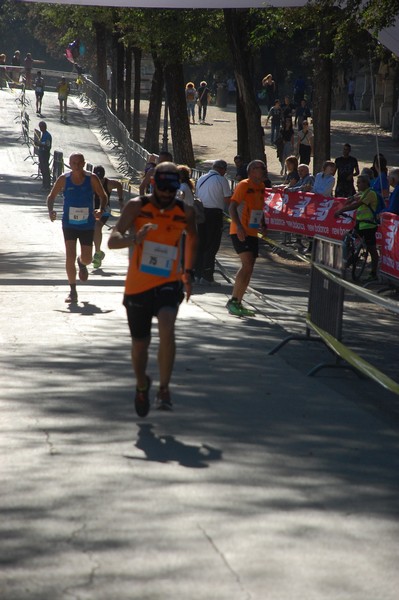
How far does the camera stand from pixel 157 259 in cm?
874

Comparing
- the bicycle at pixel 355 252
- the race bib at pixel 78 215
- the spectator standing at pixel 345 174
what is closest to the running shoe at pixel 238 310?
the race bib at pixel 78 215

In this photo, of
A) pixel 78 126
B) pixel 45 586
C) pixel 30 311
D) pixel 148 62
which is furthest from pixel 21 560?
pixel 148 62

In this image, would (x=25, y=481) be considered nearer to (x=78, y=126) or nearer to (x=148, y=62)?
(x=78, y=126)

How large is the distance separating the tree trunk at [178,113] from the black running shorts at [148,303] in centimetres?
2883

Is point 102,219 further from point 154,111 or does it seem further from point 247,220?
point 154,111

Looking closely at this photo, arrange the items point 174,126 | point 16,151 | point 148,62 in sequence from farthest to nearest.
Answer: point 148,62 → point 16,151 → point 174,126

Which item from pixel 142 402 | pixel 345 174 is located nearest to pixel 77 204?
pixel 142 402

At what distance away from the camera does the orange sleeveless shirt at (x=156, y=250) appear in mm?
8750

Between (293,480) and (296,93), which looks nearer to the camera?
(293,480)

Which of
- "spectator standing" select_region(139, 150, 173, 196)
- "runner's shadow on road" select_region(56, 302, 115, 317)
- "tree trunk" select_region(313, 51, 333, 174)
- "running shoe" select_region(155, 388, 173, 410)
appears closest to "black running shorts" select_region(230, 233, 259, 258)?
"spectator standing" select_region(139, 150, 173, 196)

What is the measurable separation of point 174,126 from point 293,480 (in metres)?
30.7

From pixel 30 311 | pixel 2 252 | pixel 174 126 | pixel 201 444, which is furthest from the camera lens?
pixel 174 126

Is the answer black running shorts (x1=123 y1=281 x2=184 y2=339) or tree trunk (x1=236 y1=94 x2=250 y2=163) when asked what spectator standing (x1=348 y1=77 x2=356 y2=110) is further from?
black running shorts (x1=123 y1=281 x2=184 y2=339)

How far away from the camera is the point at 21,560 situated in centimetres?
574
